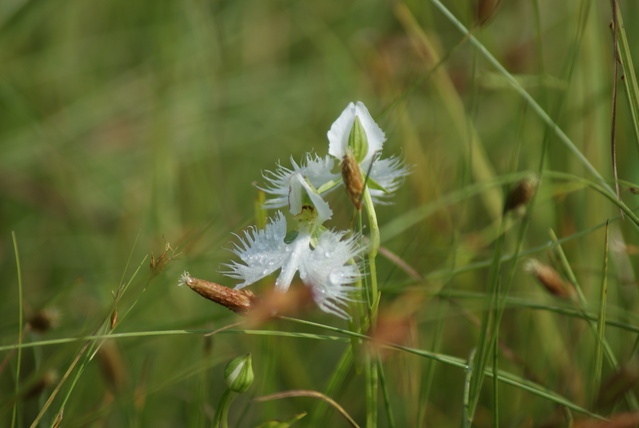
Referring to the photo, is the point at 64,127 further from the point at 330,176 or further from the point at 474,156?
the point at 330,176

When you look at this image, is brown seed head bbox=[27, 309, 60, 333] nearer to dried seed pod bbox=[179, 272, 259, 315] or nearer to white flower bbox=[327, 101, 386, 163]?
dried seed pod bbox=[179, 272, 259, 315]

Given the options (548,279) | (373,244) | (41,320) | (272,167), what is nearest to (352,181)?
(373,244)

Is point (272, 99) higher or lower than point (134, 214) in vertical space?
higher

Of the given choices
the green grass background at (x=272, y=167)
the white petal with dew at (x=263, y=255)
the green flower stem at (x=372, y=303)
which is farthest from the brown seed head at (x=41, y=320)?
the green flower stem at (x=372, y=303)

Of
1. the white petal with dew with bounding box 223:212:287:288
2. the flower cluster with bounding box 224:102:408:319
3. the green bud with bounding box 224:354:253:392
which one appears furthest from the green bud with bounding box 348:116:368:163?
the green bud with bounding box 224:354:253:392

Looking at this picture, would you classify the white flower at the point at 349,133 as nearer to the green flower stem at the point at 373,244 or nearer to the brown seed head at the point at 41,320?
the green flower stem at the point at 373,244

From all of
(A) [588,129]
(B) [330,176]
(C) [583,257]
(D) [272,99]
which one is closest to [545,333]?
(C) [583,257]
